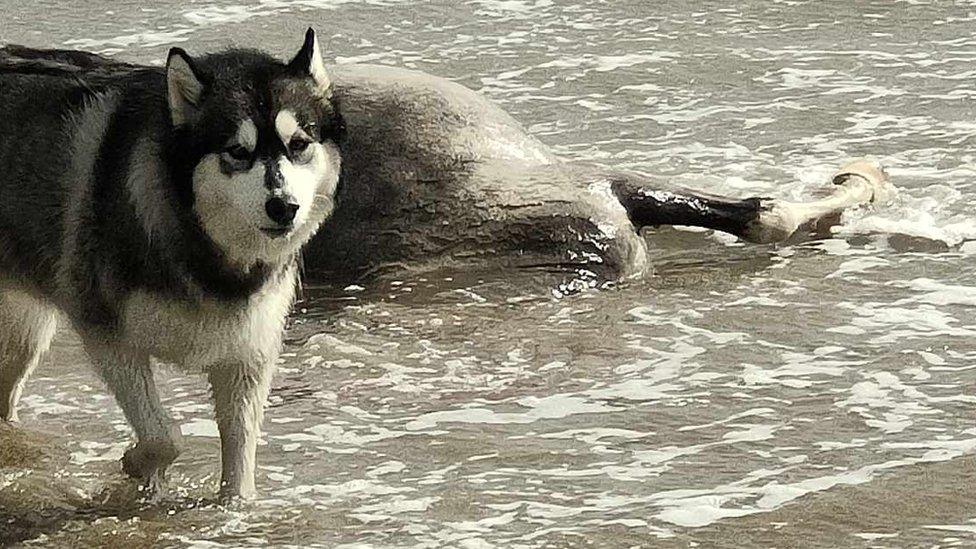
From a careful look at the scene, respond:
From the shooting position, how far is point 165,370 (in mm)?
7152

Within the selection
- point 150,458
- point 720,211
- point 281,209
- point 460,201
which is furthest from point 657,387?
point 281,209

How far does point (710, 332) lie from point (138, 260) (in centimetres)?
258

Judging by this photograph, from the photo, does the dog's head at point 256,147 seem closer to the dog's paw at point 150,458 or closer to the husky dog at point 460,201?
the dog's paw at point 150,458

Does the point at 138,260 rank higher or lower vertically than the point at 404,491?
higher

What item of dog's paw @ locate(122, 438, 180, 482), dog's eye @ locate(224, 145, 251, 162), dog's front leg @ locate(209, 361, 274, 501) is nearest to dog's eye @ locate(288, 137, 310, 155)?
dog's eye @ locate(224, 145, 251, 162)

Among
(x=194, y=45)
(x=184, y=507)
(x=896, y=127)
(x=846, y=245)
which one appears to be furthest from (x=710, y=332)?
(x=194, y=45)

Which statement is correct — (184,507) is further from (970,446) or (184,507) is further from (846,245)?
(846,245)

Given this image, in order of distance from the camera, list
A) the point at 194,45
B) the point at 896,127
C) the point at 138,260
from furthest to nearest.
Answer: the point at 194,45 → the point at 896,127 → the point at 138,260

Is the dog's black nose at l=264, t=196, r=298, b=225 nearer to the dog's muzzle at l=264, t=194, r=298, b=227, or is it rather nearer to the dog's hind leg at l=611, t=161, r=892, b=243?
the dog's muzzle at l=264, t=194, r=298, b=227

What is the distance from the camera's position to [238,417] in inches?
235

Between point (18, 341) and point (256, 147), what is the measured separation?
1.66m

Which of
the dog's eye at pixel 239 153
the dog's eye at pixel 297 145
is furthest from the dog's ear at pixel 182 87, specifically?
the dog's eye at pixel 297 145

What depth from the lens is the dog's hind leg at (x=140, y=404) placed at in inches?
229

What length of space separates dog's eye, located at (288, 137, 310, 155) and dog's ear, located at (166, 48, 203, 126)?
0.30 m
